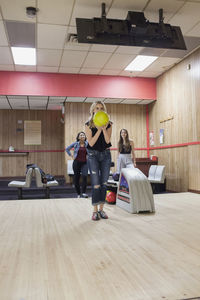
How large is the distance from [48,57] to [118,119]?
126 inches

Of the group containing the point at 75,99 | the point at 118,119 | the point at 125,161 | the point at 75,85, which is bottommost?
the point at 125,161

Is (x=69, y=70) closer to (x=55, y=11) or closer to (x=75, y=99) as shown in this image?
(x=75, y=99)

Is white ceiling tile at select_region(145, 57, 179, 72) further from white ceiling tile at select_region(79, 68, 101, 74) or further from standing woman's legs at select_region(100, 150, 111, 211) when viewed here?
standing woman's legs at select_region(100, 150, 111, 211)

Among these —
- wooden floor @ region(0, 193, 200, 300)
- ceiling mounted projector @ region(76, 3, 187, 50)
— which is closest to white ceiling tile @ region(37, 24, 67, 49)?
ceiling mounted projector @ region(76, 3, 187, 50)

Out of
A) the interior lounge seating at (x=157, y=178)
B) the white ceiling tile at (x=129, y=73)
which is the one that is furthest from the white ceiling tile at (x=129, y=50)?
the interior lounge seating at (x=157, y=178)

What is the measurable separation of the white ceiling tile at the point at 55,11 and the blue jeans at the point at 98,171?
2573mm

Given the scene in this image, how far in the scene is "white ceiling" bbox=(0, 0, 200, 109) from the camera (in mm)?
4363

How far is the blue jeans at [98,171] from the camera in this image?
325cm

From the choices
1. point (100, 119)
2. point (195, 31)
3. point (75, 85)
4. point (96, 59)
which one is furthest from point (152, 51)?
point (100, 119)

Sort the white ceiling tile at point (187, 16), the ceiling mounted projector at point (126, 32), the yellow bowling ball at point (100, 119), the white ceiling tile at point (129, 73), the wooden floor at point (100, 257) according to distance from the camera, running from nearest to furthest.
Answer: the wooden floor at point (100, 257) < the yellow bowling ball at point (100, 119) < the ceiling mounted projector at point (126, 32) < the white ceiling tile at point (187, 16) < the white ceiling tile at point (129, 73)

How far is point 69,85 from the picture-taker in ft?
25.2

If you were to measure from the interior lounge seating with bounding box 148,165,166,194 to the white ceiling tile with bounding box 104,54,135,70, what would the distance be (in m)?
2.79

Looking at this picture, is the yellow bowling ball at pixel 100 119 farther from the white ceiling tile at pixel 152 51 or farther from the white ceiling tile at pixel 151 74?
the white ceiling tile at pixel 151 74

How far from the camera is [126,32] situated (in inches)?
166
